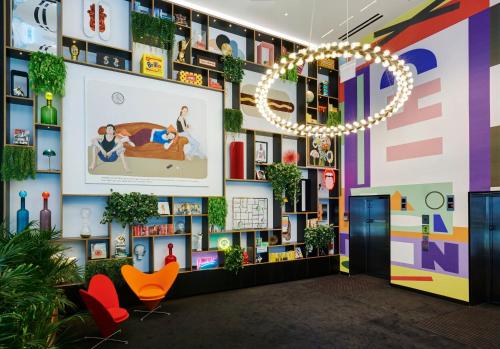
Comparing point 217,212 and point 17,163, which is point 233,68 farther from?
point 17,163

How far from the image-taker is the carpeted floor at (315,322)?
3.97 meters

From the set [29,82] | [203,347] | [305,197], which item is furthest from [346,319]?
[29,82]

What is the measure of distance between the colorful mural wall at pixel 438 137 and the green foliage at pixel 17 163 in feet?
20.3

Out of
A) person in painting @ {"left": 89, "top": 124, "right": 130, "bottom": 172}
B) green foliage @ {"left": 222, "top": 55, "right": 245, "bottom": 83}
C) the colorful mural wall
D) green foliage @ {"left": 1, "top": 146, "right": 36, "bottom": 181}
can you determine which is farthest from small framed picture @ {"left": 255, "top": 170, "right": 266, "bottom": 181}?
green foliage @ {"left": 1, "top": 146, "right": 36, "bottom": 181}

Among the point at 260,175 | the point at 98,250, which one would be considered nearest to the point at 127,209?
the point at 98,250

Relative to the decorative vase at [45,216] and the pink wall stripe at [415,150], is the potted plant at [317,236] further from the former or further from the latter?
the decorative vase at [45,216]

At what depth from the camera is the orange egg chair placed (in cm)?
469

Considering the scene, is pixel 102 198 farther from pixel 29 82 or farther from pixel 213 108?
pixel 213 108

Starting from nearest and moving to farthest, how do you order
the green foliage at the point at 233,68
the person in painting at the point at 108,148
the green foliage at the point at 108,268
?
the green foliage at the point at 108,268 → the person in painting at the point at 108,148 → the green foliage at the point at 233,68

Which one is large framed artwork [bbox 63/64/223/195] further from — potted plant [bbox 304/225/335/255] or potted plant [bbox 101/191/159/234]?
potted plant [bbox 304/225/335/255]

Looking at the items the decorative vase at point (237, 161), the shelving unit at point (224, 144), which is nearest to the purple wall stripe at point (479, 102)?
the shelving unit at point (224, 144)

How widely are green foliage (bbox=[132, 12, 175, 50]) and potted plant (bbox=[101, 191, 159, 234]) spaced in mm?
2722

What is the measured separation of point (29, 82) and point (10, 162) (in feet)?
4.06

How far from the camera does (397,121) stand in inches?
256
